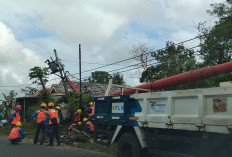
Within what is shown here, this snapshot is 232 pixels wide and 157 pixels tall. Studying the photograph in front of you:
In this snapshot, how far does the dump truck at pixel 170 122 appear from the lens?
5656 millimetres

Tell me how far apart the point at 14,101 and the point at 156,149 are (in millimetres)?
27773

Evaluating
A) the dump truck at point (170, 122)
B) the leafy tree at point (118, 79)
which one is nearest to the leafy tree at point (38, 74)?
the leafy tree at point (118, 79)

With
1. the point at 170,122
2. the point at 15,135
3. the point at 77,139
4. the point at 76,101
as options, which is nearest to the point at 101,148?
the point at 77,139

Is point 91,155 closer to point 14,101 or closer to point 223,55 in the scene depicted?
point 223,55

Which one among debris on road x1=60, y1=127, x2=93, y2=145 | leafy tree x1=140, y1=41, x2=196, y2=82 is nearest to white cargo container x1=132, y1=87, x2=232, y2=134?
debris on road x1=60, y1=127, x2=93, y2=145

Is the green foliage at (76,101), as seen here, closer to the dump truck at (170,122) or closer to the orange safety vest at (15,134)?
the orange safety vest at (15,134)

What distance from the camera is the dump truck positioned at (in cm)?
566

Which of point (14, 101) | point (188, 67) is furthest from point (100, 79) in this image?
point (188, 67)

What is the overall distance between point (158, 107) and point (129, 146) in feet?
5.12

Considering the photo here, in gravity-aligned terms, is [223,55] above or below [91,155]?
above

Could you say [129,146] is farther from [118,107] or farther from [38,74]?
[38,74]

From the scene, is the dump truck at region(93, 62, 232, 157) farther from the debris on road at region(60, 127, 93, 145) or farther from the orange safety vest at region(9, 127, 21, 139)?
the orange safety vest at region(9, 127, 21, 139)

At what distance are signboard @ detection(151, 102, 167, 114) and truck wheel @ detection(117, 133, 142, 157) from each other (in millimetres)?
1080

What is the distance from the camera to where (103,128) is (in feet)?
30.2
